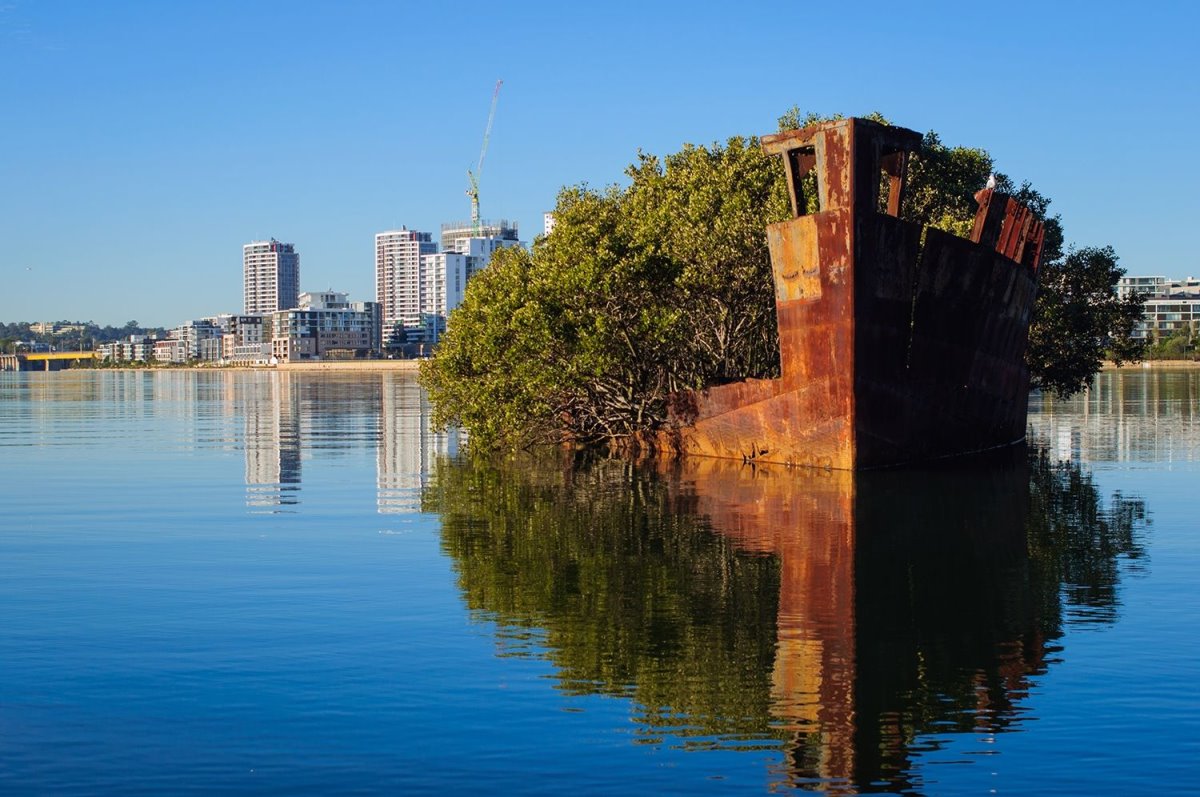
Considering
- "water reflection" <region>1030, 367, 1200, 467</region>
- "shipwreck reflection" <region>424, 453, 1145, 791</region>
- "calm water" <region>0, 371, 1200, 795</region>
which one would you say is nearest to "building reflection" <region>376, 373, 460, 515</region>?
"calm water" <region>0, 371, 1200, 795</region>

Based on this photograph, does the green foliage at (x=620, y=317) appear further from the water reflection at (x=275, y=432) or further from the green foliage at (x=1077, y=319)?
the green foliage at (x=1077, y=319)

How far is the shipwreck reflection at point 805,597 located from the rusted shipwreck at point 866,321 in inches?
94.8

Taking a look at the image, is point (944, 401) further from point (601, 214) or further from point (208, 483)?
point (208, 483)

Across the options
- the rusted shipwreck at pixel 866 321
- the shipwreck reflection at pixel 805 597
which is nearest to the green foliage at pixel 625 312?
the rusted shipwreck at pixel 866 321

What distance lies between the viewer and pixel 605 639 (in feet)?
55.8

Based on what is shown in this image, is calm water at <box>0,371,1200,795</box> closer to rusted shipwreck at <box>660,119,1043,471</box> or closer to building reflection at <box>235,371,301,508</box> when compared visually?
building reflection at <box>235,371,301,508</box>

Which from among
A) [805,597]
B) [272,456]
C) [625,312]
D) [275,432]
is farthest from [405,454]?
[805,597]

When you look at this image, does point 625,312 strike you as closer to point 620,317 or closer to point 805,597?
point 620,317

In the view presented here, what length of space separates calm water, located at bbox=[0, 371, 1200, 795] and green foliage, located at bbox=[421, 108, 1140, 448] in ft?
30.4

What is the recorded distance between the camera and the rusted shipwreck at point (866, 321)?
35.7 m

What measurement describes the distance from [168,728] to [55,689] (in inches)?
87.9

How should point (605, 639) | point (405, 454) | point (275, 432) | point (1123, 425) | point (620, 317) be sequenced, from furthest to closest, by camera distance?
point (1123, 425), point (275, 432), point (405, 454), point (620, 317), point (605, 639)

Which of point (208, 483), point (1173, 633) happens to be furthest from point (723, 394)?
point (1173, 633)

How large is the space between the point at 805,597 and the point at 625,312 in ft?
86.3
